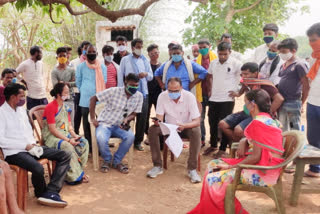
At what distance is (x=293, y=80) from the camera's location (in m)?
4.21

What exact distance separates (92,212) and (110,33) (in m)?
8.99

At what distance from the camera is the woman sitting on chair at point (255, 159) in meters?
2.70

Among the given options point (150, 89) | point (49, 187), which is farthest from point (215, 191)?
point (150, 89)

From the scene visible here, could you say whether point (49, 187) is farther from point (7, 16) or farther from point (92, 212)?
point (7, 16)

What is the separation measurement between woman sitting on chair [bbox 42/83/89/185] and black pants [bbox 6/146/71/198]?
0.23m

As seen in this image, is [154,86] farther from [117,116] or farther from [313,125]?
[313,125]

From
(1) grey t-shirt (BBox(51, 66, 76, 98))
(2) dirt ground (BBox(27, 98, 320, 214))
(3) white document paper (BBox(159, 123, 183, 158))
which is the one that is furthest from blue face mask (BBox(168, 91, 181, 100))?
(1) grey t-shirt (BBox(51, 66, 76, 98))

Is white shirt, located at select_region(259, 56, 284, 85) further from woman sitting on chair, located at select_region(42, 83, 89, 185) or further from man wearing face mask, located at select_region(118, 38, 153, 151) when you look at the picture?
woman sitting on chair, located at select_region(42, 83, 89, 185)

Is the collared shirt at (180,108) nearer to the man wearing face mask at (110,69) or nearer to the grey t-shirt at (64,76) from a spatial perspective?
the man wearing face mask at (110,69)

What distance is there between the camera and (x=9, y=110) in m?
3.38

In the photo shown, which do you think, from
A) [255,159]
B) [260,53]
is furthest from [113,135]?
[260,53]

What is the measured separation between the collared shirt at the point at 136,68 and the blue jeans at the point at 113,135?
1027 millimetres

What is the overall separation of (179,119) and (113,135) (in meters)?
1.14

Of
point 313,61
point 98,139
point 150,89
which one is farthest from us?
point 150,89
